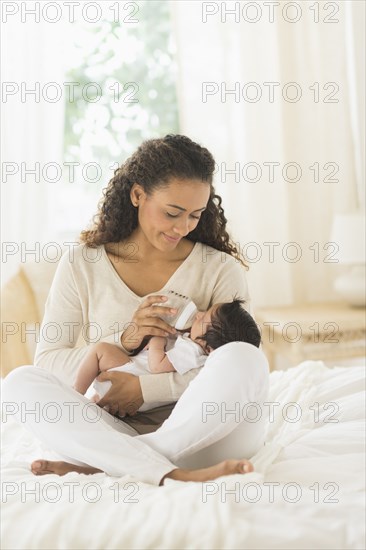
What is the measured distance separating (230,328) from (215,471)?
318 millimetres

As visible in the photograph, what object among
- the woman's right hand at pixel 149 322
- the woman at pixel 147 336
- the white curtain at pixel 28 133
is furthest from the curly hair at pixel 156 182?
the white curtain at pixel 28 133

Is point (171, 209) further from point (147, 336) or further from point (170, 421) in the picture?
point (170, 421)

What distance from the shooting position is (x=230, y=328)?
168cm

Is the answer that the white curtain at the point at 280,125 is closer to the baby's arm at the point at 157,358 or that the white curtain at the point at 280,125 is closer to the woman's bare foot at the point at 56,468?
the baby's arm at the point at 157,358

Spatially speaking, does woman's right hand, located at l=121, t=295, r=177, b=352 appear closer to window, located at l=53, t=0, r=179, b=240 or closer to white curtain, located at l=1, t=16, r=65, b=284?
white curtain, located at l=1, t=16, r=65, b=284

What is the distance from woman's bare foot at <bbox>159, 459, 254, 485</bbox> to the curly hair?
0.63 m

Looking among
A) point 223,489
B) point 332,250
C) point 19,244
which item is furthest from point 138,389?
point 332,250

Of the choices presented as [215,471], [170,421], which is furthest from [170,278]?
[215,471]

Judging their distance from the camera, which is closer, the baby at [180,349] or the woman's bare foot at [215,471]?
the woman's bare foot at [215,471]

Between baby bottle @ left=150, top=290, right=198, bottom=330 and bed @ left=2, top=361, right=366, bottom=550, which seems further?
baby bottle @ left=150, top=290, right=198, bottom=330

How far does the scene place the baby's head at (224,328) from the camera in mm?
1682

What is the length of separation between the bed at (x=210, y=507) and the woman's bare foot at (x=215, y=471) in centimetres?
3

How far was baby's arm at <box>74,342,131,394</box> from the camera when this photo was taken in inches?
70.2

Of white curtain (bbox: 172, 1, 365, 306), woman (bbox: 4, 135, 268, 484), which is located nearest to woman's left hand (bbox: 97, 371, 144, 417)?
woman (bbox: 4, 135, 268, 484)
